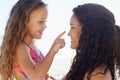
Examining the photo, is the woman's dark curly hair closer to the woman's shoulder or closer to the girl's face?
the woman's shoulder

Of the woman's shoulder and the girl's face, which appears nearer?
the woman's shoulder

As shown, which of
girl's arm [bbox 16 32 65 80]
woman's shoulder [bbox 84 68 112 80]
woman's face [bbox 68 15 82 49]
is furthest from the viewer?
girl's arm [bbox 16 32 65 80]

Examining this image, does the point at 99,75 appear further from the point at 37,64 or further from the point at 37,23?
the point at 37,23

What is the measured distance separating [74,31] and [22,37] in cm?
40

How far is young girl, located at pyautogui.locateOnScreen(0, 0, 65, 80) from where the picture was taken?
5.13 feet

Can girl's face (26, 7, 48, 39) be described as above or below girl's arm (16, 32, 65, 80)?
above

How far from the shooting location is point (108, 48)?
1230 mm

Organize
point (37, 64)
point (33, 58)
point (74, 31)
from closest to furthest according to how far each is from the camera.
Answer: point (74, 31) → point (37, 64) → point (33, 58)

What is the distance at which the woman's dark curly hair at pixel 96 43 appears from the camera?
122 cm

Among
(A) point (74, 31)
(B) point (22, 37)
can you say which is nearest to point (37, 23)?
(B) point (22, 37)

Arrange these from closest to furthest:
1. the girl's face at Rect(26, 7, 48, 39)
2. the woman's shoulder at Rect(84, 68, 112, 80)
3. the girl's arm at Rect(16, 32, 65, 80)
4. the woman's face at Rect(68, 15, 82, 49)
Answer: the woman's shoulder at Rect(84, 68, 112, 80)
the woman's face at Rect(68, 15, 82, 49)
the girl's arm at Rect(16, 32, 65, 80)
the girl's face at Rect(26, 7, 48, 39)

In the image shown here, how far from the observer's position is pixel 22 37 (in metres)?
1.60

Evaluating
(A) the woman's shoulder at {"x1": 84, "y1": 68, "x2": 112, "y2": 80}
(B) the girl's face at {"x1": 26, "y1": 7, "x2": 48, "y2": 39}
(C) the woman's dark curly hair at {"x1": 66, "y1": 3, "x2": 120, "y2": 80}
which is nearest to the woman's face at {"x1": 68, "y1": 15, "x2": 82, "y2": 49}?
(C) the woman's dark curly hair at {"x1": 66, "y1": 3, "x2": 120, "y2": 80}

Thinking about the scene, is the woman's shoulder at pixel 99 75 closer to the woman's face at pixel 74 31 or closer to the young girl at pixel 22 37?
the woman's face at pixel 74 31
